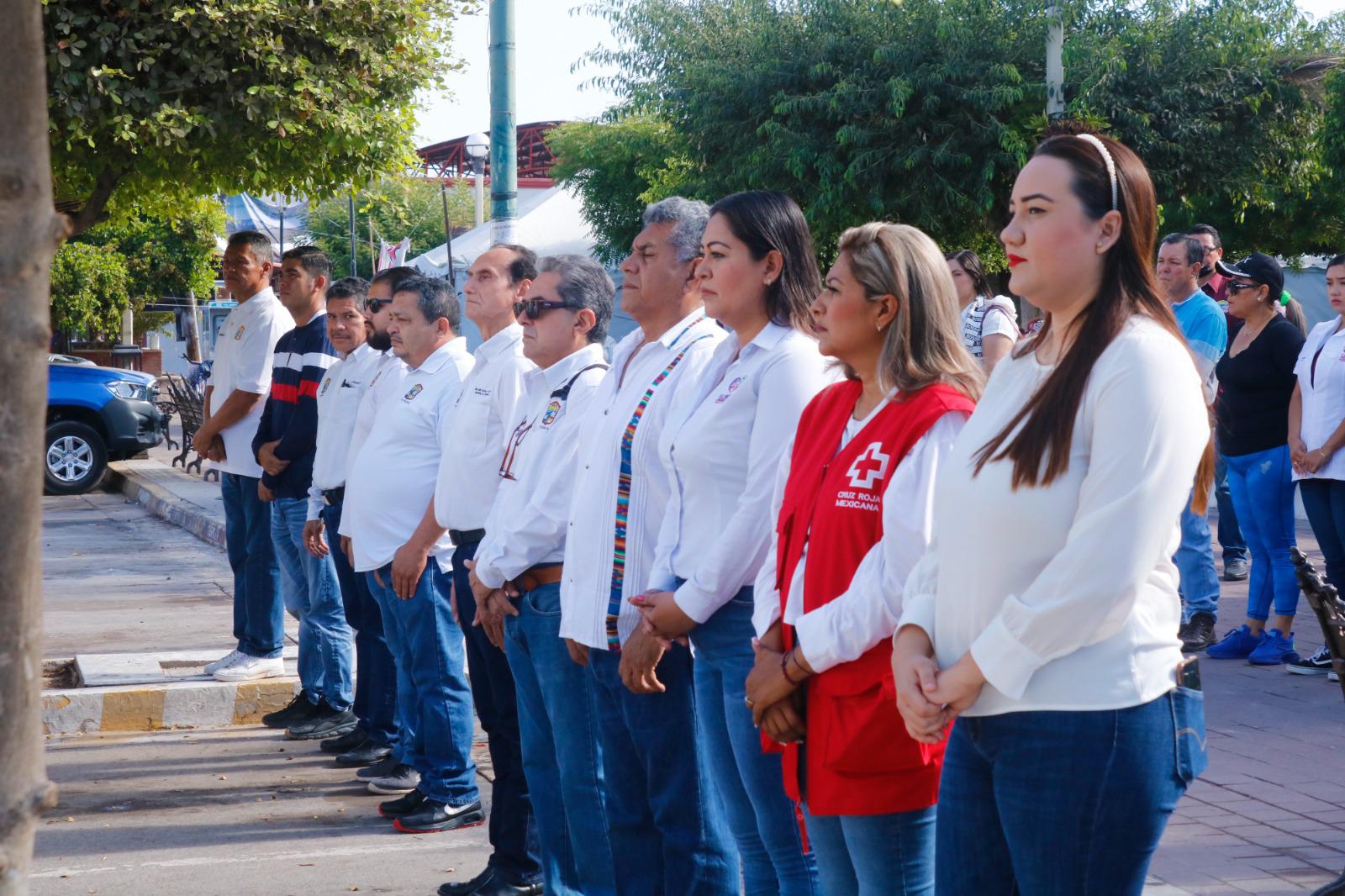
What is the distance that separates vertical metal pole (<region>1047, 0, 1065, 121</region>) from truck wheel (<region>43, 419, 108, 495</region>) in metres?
13.0

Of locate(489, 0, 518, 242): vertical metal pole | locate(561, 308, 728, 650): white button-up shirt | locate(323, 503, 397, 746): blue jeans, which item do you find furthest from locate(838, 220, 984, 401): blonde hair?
locate(489, 0, 518, 242): vertical metal pole

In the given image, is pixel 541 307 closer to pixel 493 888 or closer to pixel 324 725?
pixel 493 888

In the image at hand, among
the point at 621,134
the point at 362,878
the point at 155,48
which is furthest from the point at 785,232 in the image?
the point at 621,134

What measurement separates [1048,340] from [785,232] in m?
1.24

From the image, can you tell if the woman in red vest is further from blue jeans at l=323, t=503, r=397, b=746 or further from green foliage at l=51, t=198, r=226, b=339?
green foliage at l=51, t=198, r=226, b=339

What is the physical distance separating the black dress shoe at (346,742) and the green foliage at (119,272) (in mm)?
17914

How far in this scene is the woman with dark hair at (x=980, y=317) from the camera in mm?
7383

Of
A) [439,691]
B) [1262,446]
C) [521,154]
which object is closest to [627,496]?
[439,691]

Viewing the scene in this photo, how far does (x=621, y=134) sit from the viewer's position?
3653cm

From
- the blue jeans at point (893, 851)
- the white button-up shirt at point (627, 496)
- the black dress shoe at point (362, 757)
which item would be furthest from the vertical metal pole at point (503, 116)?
the blue jeans at point (893, 851)

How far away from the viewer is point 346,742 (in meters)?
6.81

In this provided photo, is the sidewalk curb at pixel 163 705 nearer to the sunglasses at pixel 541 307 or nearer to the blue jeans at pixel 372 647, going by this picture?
the blue jeans at pixel 372 647

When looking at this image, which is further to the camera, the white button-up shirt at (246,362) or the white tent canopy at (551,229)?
the white tent canopy at (551,229)

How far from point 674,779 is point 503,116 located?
5798 millimetres
